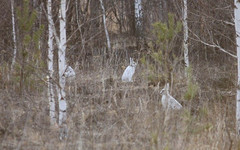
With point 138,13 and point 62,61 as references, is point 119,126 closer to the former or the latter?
point 62,61

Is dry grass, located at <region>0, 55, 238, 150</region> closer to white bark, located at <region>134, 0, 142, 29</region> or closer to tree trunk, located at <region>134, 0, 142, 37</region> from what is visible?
tree trunk, located at <region>134, 0, 142, 37</region>

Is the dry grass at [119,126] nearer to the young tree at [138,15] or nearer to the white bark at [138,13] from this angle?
the young tree at [138,15]

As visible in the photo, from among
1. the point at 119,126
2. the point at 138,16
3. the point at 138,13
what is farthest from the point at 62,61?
the point at 138,13

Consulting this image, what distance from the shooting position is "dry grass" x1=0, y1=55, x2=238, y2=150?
4277mm

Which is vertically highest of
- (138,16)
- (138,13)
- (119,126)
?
(138,13)

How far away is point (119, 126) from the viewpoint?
5113 millimetres

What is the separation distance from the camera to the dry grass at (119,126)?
428 cm

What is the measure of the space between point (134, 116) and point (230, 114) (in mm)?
1545

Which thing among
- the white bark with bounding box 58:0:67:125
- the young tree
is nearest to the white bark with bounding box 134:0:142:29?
the young tree

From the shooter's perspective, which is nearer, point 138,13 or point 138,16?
point 138,16

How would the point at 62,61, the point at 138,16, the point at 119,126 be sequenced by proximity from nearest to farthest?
the point at 62,61 → the point at 119,126 → the point at 138,16

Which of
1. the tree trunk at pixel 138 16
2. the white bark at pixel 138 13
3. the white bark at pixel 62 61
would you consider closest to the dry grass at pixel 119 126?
the white bark at pixel 62 61

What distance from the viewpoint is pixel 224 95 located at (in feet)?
23.0

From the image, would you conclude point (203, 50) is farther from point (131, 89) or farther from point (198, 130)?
point (198, 130)
